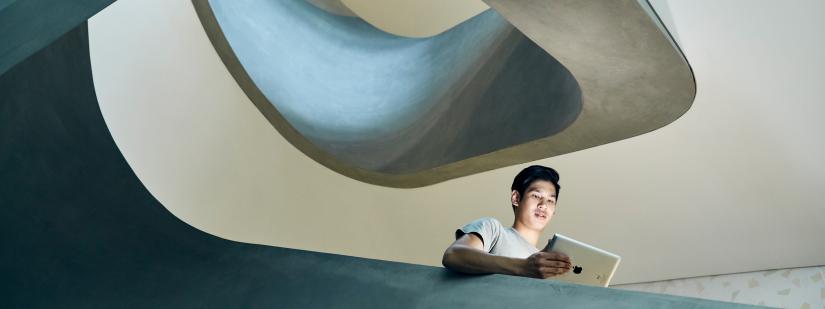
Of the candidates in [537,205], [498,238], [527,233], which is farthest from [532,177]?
[498,238]

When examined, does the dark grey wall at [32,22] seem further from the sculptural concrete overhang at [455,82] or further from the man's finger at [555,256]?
the sculptural concrete overhang at [455,82]

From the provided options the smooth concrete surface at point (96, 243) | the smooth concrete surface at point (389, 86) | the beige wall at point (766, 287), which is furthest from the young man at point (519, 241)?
the beige wall at point (766, 287)

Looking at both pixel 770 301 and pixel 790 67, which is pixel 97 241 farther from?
pixel 770 301

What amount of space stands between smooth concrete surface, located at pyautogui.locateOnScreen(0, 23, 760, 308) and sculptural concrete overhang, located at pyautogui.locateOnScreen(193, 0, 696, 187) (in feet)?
7.58

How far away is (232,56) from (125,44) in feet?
3.86

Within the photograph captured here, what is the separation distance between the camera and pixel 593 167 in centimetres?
749

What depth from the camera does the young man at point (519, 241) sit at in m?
2.40

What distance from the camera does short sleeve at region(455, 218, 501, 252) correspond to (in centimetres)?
267

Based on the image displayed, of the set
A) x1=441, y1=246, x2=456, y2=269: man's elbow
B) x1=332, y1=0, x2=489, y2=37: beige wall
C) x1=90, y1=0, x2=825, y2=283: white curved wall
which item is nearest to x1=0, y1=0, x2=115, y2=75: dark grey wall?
x1=441, y1=246, x2=456, y2=269: man's elbow

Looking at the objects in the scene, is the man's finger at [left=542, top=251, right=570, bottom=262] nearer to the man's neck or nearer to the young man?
the young man

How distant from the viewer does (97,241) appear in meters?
3.75

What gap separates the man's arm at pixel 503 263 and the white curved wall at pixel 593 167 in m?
3.16

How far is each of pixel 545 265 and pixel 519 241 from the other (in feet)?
1.67

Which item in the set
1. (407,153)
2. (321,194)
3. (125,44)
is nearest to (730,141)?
(407,153)
